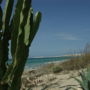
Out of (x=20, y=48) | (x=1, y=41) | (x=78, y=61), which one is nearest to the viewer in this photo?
(x=20, y=48)

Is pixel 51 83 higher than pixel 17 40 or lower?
lower

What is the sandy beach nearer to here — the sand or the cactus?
the sand

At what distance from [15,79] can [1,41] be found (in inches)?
15.1

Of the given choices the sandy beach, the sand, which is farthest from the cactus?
the sand

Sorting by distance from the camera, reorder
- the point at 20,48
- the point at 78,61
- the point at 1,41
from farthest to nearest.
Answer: the point at 78,61
the point at 1,41
the point at 20,48

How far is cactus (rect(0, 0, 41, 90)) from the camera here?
2.43 metres

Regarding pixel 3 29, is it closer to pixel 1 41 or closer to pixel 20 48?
pixel 1 41

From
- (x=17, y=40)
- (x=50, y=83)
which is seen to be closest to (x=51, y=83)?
(x=50, y=83)

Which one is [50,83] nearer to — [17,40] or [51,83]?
[51,83]

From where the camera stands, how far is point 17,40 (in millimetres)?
2428

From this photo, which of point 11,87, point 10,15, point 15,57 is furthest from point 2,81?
point 10,15

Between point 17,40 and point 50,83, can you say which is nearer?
point 17,40

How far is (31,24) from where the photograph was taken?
8.07 ft

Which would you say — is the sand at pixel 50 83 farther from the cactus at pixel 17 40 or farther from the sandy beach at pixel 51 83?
the cactus at pixel 17 40
